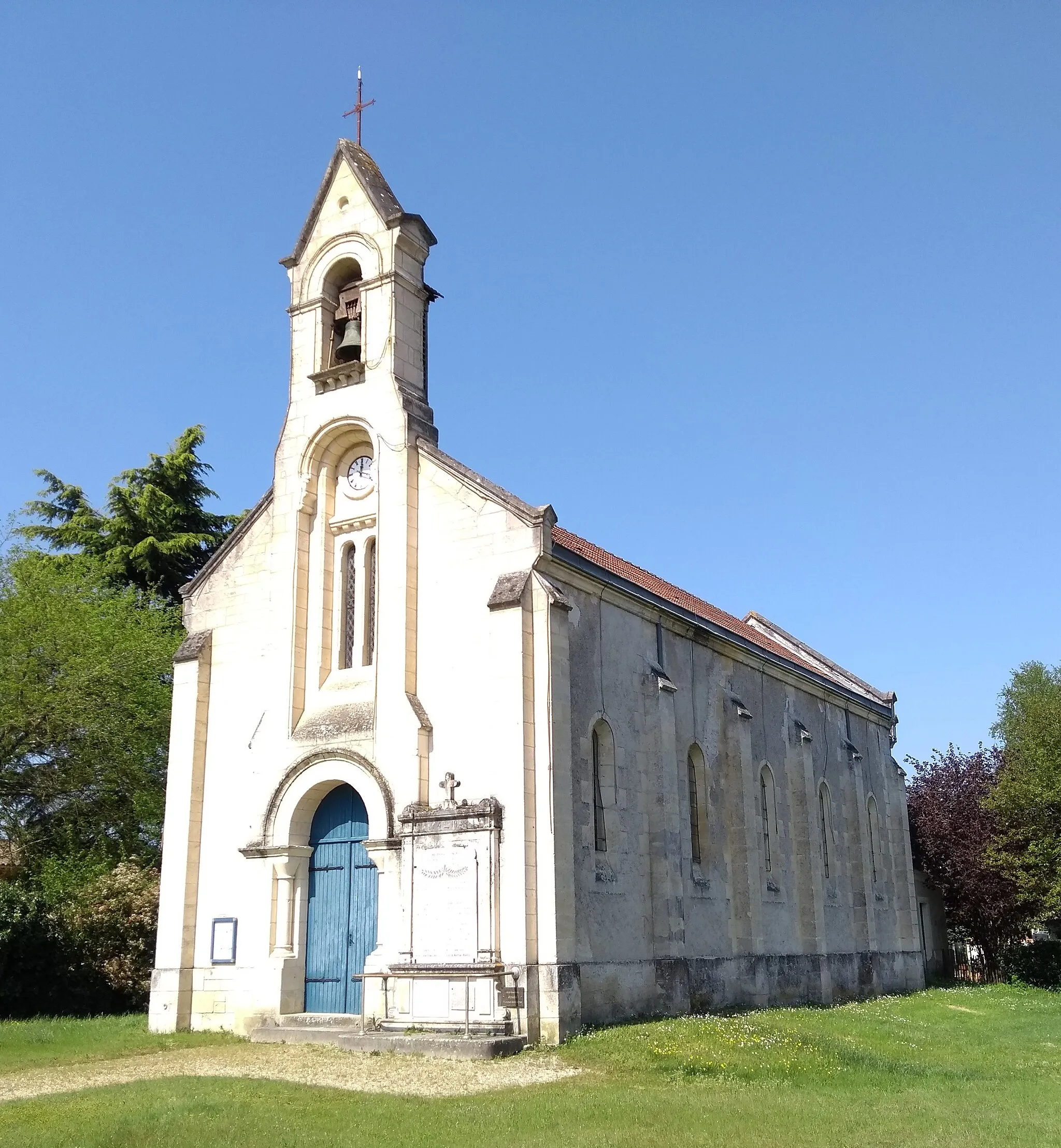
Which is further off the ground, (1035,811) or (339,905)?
(1035,811)

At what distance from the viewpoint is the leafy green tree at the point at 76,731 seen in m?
26.5

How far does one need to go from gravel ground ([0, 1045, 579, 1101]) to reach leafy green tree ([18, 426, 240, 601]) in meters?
21.3

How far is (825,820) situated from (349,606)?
14336 mm

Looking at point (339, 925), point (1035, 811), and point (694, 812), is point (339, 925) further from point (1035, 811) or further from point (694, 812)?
point (1035, 811)

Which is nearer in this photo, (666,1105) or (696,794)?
(666,1105)

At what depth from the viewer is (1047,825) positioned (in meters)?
33.2

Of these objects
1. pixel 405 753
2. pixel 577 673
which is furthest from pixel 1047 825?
pixel 405 753

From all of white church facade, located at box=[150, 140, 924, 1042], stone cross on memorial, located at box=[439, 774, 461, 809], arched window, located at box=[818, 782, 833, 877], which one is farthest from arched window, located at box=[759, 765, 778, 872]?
stone cross on memorial, located at box=[439, 774, 461, 809]

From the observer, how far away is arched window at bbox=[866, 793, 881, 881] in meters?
31.6

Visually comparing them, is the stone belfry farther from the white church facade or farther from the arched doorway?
the arched doorway

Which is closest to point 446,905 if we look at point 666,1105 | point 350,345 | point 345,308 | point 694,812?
point 666,1105

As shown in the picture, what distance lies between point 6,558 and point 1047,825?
29397mm

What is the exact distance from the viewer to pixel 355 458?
70.9 feet

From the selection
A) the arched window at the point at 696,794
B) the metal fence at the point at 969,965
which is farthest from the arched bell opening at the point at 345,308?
the metal fence at the point at 969,965
